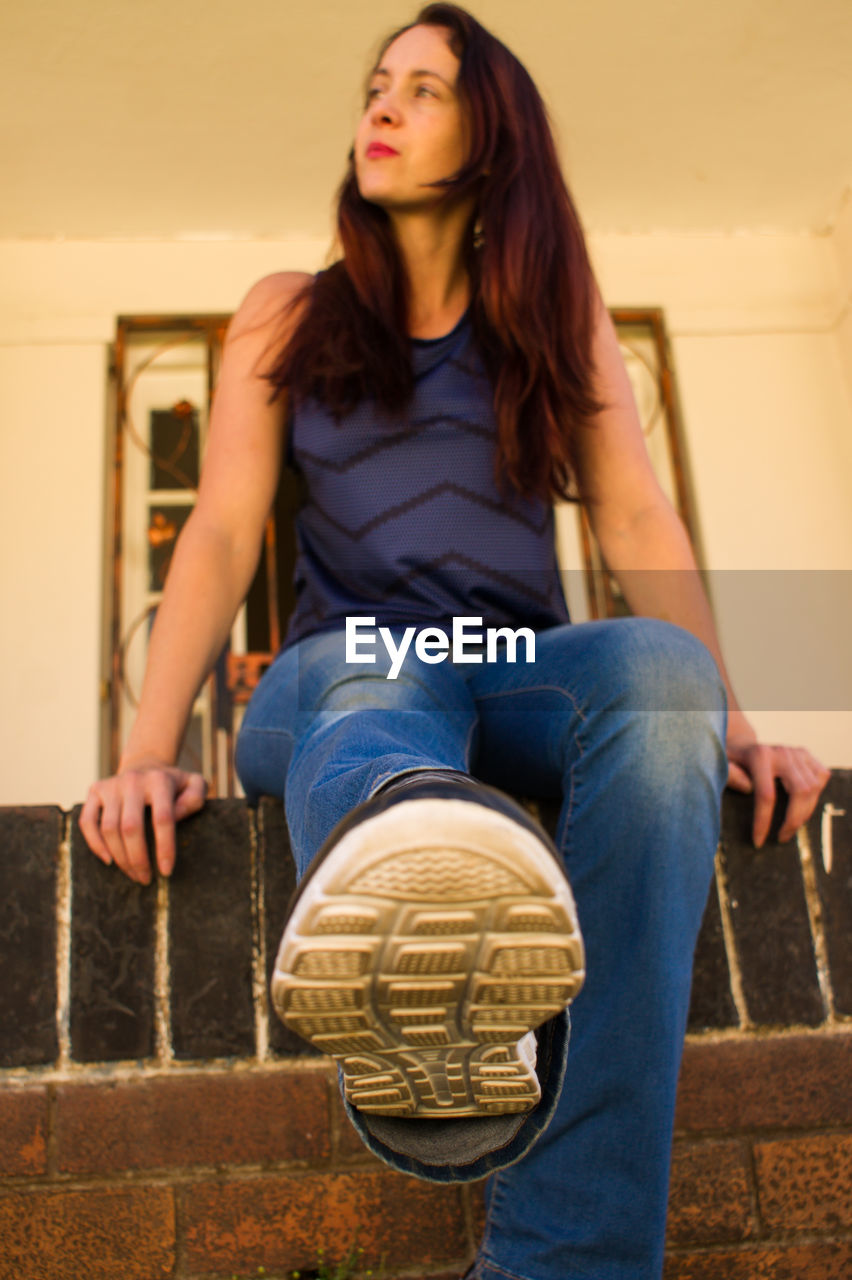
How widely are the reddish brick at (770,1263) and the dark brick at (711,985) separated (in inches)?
9.1

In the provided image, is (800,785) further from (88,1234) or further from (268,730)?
(88,1234)

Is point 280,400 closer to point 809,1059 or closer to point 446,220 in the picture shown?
point 446,220

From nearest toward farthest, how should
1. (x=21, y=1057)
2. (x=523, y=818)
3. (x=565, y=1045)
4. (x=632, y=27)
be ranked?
(x=523, y=818), (x=565, y=1045), (x=21, y=1057), (x=632, y=27)

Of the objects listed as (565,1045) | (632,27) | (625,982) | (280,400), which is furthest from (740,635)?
(565,1045)

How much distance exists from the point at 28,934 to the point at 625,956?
65 centimetres

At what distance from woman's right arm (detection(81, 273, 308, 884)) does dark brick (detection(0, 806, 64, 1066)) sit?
0.08 meters

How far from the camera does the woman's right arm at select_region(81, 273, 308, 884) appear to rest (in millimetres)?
1094

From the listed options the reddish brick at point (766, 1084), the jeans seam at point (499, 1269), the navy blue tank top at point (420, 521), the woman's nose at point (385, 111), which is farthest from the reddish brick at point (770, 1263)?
the woman's nose at point (385, 111)

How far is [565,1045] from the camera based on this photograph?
0.69 metres

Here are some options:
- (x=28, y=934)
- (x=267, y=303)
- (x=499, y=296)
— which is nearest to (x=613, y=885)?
(x=28, y=934)

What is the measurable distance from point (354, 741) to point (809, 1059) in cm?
78

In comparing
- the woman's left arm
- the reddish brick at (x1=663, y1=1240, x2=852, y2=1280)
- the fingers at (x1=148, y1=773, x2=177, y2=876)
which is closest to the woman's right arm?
the fingers at (x1=148, y1=773, x2=177, y2=876)

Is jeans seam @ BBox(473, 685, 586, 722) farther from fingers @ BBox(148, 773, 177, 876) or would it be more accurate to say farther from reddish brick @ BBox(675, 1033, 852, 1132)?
reddish brick @ BBox(675, 1033, 852, 1132)
